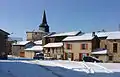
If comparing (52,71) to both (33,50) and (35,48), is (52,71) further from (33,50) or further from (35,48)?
(35,48)

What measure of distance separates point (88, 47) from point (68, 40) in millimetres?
7213

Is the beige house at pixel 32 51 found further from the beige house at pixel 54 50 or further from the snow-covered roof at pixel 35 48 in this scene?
the beige house at pixel 54 50

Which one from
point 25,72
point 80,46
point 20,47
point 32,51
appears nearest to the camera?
point 25,72

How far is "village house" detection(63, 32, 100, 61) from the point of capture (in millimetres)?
64438

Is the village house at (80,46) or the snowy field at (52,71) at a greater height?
the village house at (80,46)

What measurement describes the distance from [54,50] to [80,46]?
10.7 meters

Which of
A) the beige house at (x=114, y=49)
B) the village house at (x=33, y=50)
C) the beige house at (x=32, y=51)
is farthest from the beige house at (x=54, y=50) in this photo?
the beige house at (x=114, y=49)

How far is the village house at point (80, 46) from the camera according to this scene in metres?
64.4

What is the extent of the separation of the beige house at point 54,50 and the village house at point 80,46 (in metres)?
2.11

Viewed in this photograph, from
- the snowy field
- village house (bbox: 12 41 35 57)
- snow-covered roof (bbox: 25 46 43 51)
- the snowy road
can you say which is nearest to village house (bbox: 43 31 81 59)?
snow-covered roof (bbox: 25 46 43 51)

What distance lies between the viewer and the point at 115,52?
57.8 metres

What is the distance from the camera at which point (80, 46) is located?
2616 inches

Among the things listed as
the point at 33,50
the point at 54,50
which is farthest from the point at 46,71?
the point at 33,50

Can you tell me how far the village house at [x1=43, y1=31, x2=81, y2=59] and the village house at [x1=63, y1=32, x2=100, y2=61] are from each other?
267 cm
